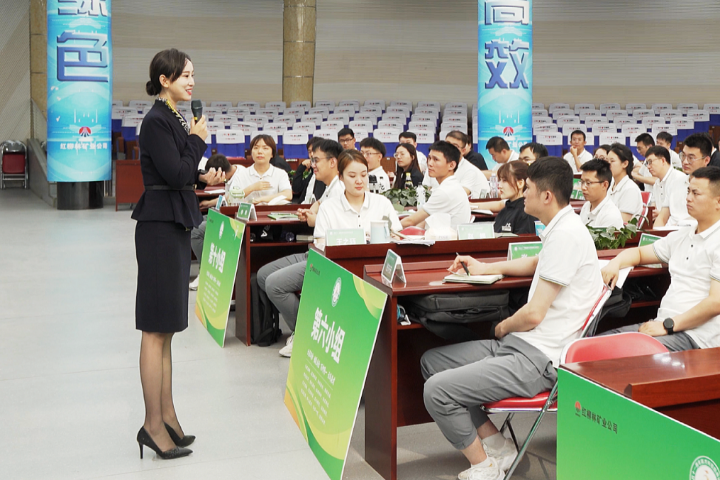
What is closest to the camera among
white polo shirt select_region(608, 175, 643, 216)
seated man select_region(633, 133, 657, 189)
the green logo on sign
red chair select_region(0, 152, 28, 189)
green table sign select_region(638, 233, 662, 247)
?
the green logo on sign

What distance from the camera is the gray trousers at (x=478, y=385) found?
2.66 metres

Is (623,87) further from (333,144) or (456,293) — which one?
(456,293)

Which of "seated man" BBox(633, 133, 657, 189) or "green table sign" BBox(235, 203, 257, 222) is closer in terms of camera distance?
"green table sign" BBox(235, 203, 257, 222)

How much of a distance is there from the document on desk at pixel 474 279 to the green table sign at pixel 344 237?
2.87 ft

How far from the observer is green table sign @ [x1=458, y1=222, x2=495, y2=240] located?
388 centimetres

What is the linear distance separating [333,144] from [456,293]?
2.60 metres

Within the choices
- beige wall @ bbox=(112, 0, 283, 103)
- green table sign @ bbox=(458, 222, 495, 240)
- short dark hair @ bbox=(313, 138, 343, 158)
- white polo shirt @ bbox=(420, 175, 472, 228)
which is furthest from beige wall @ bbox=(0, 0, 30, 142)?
green table sign @ bbox=(458, 222, 495, 240)

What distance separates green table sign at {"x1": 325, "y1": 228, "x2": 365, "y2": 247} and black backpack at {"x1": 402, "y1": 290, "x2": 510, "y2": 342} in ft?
2.46

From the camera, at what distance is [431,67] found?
18.4 meters

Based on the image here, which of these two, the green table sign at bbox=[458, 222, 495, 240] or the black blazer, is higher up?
the black blazer

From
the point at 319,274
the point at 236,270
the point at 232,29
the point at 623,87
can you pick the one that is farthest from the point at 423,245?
the point at 623,87

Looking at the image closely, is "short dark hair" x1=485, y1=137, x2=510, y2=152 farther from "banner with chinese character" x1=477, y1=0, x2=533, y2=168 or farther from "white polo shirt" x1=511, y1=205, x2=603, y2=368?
"white polo shirt" x1=511, y1=205, x2=603, y2=368

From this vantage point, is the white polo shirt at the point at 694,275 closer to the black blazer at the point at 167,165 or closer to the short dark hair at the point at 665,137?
the black blazer at the point at 167,165

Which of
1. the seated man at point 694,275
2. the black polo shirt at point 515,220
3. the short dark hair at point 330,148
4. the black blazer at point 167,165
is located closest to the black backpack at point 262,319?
the short dark hair at point 330,148
